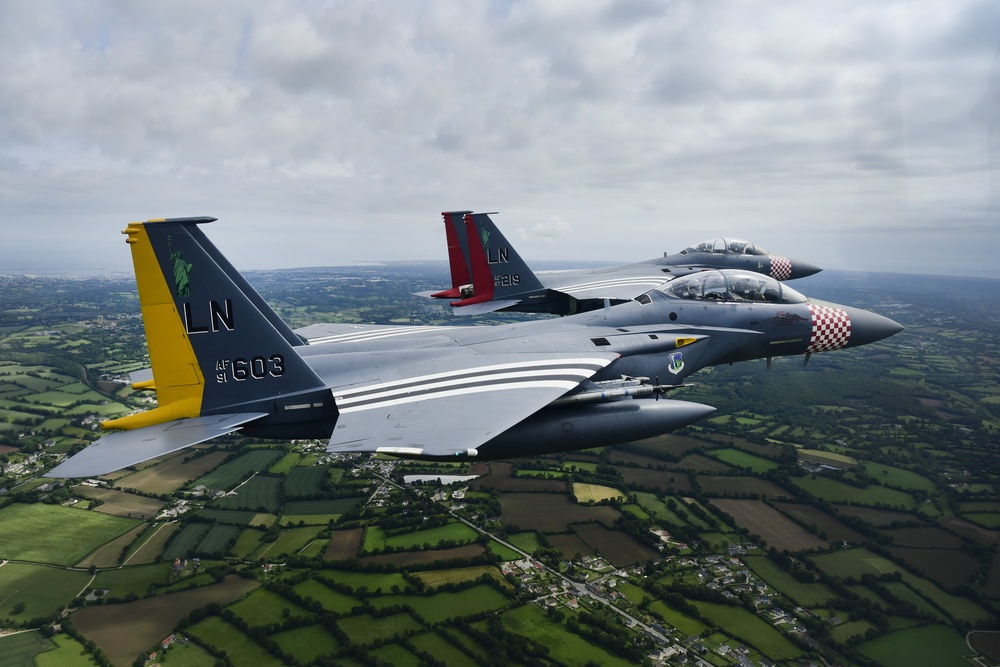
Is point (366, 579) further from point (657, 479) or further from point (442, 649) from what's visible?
point (657, 479)

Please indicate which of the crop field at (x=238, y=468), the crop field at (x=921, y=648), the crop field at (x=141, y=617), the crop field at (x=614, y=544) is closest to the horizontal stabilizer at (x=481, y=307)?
the crop field at (x=614, y=544)

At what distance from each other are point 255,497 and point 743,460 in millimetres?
31490

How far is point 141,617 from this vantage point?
1711 cm

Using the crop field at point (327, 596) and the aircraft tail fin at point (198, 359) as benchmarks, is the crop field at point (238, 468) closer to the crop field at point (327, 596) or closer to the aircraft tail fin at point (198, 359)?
the crop field at point (327, 596)

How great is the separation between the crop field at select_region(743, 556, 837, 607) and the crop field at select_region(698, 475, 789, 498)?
5562 mm

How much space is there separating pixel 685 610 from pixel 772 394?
34048 millimetres

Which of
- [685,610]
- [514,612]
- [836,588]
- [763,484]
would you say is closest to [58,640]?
[514,612]

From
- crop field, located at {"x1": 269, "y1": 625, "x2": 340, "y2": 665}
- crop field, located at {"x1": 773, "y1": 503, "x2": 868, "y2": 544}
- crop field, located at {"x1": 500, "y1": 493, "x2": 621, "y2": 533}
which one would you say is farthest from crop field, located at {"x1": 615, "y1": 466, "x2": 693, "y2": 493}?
crop field, located at {"x1": 269, "y1": 625, "x2": 340, "y2": 665}

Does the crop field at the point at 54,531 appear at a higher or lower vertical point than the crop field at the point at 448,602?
→ higher

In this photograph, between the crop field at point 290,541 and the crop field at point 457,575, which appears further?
the crop field at point 290,541

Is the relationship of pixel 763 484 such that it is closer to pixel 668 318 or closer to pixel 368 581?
pixel 668 318

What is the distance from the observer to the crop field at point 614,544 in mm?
20062

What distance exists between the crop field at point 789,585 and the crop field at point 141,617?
22575 millimetres

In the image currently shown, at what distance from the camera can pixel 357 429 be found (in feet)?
23.9
